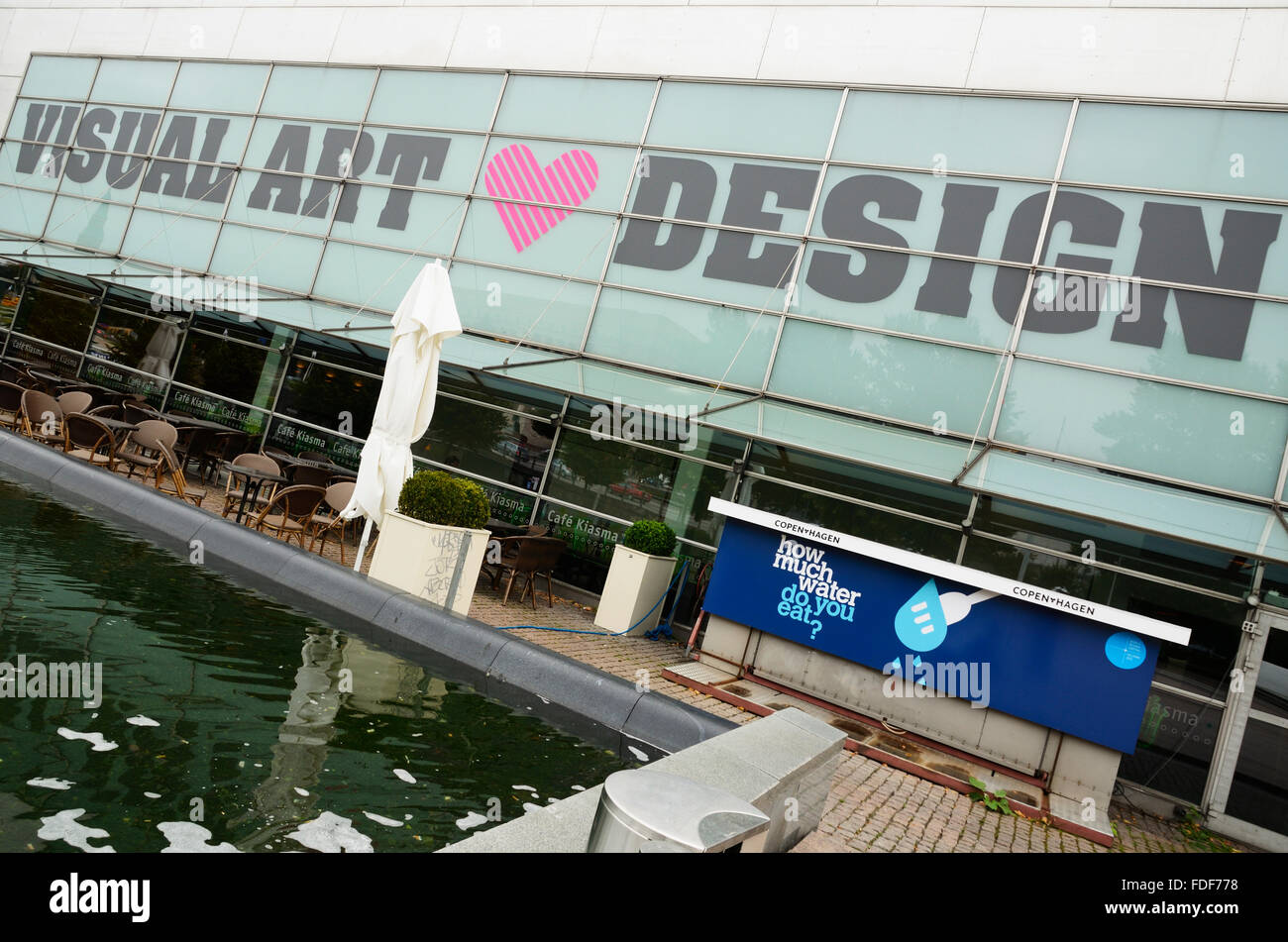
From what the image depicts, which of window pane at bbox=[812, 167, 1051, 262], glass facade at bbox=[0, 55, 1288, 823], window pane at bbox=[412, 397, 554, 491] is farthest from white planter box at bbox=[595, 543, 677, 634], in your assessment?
window pane at bbox=[812, 167, 1051, 262]

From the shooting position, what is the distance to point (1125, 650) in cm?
729

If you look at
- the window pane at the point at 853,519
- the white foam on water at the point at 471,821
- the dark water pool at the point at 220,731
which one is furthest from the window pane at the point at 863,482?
the white foam on water at the point at 471,821

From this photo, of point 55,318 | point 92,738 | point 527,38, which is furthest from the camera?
point 55,318

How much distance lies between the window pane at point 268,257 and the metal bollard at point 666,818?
1430cm

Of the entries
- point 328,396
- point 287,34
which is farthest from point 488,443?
point 287,34

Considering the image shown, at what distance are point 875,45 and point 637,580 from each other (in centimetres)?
840

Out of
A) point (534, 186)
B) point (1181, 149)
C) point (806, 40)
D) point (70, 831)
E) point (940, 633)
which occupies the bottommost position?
point (70, 831)

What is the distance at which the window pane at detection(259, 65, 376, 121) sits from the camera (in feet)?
50.4

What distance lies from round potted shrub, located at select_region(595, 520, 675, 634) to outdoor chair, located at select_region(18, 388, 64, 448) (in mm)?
8281

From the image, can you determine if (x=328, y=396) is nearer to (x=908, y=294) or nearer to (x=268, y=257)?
(x=268, y=257)

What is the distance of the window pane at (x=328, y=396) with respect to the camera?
1441 cm

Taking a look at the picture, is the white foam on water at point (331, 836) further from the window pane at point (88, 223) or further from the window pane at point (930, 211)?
the window pane at point (88, 223)

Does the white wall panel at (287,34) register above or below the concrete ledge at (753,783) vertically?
above
